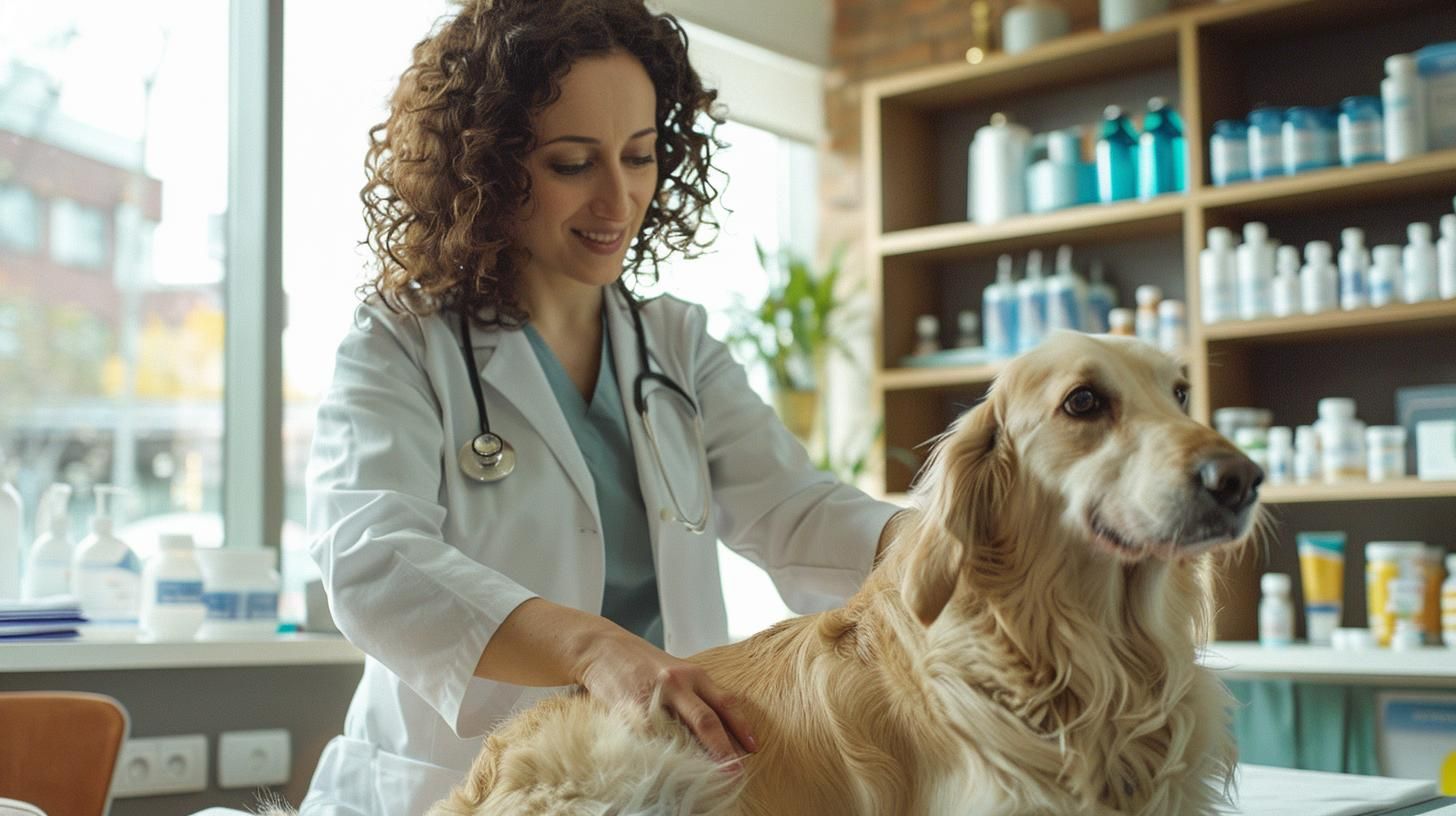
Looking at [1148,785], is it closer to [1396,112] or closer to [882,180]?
[1396,112]

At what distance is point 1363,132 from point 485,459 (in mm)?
2811

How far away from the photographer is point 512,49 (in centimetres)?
156

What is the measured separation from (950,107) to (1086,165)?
0.71 metres

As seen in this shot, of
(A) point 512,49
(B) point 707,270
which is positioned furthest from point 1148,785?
(B) point 707,270

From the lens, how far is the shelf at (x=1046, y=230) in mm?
3770

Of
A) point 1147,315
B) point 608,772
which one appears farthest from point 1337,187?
point 608,772

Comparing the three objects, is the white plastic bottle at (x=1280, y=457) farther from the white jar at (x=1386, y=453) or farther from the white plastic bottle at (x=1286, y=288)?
the white plastic bottle at (x=1286, y=288)

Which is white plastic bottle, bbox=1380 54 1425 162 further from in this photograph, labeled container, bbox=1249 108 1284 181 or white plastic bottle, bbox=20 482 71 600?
white plastic bottle, bbox=20 482 71 600

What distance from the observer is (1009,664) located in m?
1.05

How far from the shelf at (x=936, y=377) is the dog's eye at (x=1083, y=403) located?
2.87 m

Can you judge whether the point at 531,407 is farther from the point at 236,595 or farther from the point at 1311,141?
the point at 1311,141

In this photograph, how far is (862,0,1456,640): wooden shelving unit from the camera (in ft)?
11.4

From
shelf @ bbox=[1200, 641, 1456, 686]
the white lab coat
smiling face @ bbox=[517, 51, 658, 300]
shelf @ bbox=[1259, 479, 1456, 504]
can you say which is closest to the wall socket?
the white lab coat

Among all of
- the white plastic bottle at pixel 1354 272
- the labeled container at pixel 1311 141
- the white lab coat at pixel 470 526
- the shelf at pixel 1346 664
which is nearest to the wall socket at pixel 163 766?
the white lab coat at pixel 470 526
